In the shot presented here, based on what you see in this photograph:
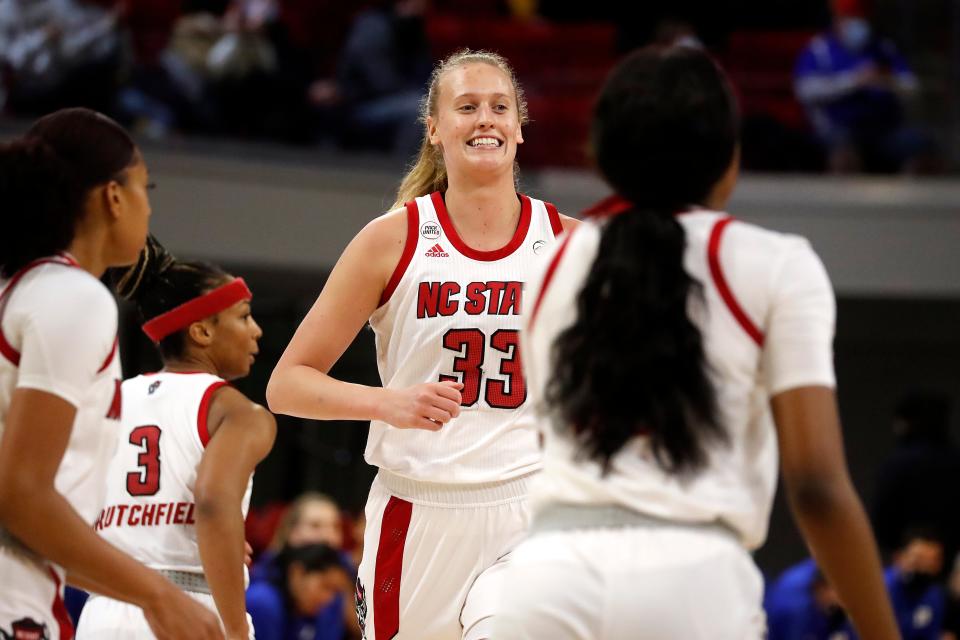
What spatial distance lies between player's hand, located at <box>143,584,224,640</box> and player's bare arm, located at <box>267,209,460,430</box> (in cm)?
91

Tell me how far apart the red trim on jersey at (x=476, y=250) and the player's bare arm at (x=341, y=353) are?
0.42ft

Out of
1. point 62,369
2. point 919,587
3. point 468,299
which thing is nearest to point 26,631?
point 62,369

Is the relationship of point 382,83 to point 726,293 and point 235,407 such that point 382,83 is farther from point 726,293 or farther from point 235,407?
point 726,293

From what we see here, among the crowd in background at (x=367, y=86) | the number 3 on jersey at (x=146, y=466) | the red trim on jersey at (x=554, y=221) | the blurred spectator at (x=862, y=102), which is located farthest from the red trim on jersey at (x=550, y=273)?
the blurred spectator at (x=862, y=102)

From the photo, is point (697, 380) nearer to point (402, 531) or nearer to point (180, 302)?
point (402, 531)

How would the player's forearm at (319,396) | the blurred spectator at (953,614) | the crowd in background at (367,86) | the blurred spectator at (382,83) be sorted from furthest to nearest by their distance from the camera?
1. the blurred spectator at (382,83)
2. the crowd in background at (367,86)
3. the blurred spectator at (953,614)
4. the player's forearm at (319,396)

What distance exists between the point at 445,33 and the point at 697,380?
9.90 meters

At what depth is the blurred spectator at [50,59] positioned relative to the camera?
32.8 ft

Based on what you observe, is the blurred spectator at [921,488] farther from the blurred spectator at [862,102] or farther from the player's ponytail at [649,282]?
the player's ponytail at [649,282]

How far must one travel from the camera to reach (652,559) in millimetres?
2492

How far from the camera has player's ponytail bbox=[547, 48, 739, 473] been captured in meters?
2.52

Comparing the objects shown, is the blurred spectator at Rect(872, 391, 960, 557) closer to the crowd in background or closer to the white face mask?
the crowd in background

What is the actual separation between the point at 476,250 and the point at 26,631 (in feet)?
6.31

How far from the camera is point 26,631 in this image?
2883 mm
